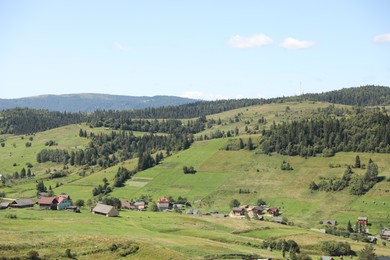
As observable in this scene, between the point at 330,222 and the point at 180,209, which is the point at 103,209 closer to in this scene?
the point at 180,209

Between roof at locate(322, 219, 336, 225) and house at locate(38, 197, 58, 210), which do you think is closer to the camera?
house at locate(38, 197, 58, 210)

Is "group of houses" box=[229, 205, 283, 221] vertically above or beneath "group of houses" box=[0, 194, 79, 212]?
beneath

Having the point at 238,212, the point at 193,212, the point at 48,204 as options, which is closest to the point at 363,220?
the point at 238,212

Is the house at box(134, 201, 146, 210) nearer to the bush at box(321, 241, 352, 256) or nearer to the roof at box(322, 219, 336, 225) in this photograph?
the roof at box(322, 219, 336, 225)

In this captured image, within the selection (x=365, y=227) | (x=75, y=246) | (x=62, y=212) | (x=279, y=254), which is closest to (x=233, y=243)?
(x=279, y=254)

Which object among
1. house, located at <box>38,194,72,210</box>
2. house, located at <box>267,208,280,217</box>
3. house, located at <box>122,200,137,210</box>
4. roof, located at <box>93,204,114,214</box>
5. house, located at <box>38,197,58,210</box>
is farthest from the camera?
house, located at <box>122,200,137,210</box>

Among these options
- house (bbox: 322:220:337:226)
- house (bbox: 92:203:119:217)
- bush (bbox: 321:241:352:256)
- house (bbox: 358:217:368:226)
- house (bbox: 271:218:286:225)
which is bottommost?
house (bbox: 322:220:337:226)

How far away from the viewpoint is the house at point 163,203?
17831cm

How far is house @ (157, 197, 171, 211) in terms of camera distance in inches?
7020

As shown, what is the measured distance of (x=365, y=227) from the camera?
5817 inches

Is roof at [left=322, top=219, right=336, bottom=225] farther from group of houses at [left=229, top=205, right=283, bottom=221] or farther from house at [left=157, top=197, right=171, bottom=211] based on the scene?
house at [left=157, top=197, right=171, bottom=211]

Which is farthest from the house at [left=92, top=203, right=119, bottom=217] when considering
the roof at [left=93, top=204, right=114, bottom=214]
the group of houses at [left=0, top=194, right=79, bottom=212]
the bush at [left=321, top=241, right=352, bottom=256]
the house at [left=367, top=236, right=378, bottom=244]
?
the house at [left=367, top=236, right=378, bottom=244]

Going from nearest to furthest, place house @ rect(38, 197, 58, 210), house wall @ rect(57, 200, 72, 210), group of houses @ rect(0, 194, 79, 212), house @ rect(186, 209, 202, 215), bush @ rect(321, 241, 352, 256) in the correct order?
bush @ rect(321, 241, 352, 256), group of houses @ rect(0, 194, 79, 212), house wall @ rect(57, 200, 72, 210), house @ rect(38, 197, 58, 210), house @ rect(186, 209, 202, 215)

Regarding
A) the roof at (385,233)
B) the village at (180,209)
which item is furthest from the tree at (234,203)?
the roof at (385,233)
